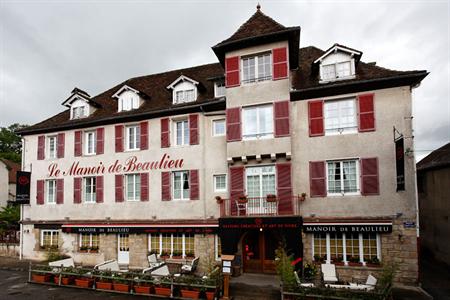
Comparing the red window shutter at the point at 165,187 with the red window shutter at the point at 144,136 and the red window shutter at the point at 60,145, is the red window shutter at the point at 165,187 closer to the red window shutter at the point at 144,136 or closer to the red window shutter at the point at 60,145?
the red window shutter at the point at 144,136

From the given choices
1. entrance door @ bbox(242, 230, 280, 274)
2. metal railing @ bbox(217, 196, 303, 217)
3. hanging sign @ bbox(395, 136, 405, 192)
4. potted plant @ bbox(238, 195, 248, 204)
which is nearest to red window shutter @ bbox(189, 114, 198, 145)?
metal railing @ bbox(217, 196, 303, 217)

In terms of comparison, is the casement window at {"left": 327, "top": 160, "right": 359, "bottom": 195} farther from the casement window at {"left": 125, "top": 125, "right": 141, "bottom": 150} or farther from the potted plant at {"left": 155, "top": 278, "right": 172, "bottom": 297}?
the casement window at {"left": 125, "top": 125, "right": 141, "bottom": 150}

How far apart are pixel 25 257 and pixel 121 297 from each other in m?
11.0

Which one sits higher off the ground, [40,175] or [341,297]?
[40,175]

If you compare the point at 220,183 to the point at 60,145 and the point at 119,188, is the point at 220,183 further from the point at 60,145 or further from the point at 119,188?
the point at 60,145

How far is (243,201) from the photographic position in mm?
13891

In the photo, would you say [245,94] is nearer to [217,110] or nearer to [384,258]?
[217,110]

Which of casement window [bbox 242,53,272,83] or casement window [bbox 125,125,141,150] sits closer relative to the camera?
casement window [bbox 242,53,272,83]

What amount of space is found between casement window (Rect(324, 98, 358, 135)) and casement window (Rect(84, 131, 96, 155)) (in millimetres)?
13045

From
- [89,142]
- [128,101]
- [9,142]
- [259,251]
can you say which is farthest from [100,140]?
[9,142]

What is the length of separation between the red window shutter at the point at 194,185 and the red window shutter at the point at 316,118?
5.90 m

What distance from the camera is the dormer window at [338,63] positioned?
13844 millimetres

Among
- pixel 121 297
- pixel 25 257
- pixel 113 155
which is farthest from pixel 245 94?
pixel 25 257

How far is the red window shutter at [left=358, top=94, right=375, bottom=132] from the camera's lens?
1318 cm
